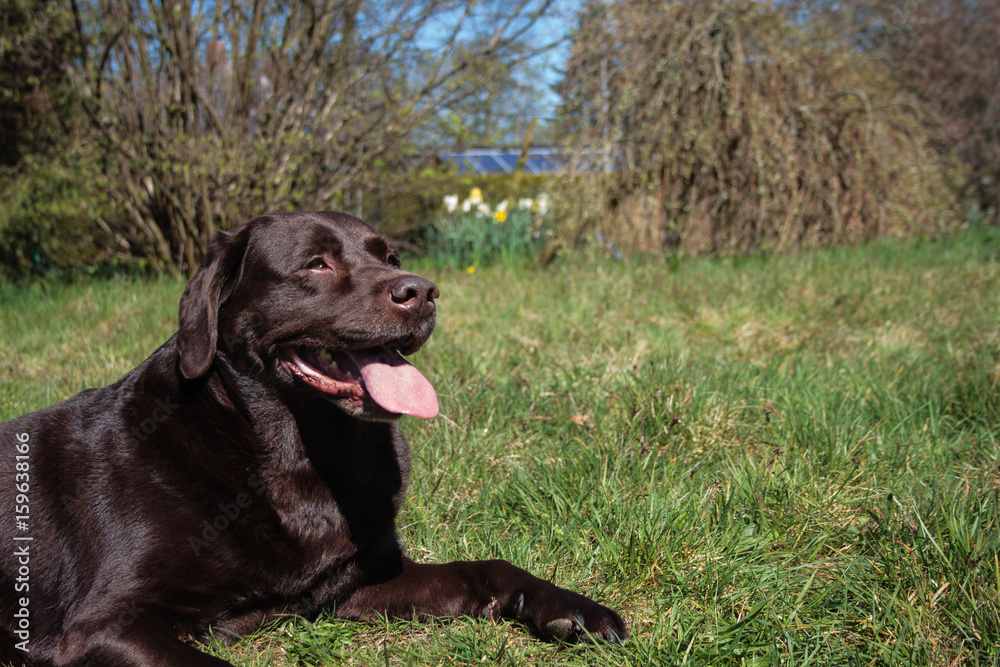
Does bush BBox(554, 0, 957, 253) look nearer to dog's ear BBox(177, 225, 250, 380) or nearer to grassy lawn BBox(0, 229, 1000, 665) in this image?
grassy lawn BBox(0, 229, 1000, 665)

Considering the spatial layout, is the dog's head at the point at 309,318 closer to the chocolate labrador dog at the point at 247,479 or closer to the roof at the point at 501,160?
the chocolate labrador dog at the point at 247,479

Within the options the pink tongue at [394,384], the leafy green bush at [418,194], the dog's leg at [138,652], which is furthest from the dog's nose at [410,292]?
the leafy green bush at [418,194]

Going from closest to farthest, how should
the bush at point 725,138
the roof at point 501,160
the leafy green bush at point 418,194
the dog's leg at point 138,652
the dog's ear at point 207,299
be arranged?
the dog's leg at point 138,652 → the dog's ear at point 207,299 → the bush at point 725,138 → the leafy green bush at point 418,194 → the roof at point 501,160

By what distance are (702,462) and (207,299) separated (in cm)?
180

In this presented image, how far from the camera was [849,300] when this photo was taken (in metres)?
5.06

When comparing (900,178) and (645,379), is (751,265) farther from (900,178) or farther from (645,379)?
(645,379)

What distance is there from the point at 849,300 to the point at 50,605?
484 cm

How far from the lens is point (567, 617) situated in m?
1.88

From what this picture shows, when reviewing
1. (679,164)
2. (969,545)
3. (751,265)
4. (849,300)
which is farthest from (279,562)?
(679,164)

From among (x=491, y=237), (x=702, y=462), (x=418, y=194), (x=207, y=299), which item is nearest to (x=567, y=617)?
(x=702, y=462)

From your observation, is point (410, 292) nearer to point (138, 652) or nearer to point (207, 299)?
point (207, 299)

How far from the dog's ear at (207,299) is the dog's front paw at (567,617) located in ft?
3.58

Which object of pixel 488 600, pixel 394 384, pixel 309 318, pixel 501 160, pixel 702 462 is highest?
pixel 501 160

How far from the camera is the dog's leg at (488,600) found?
1.89 m
